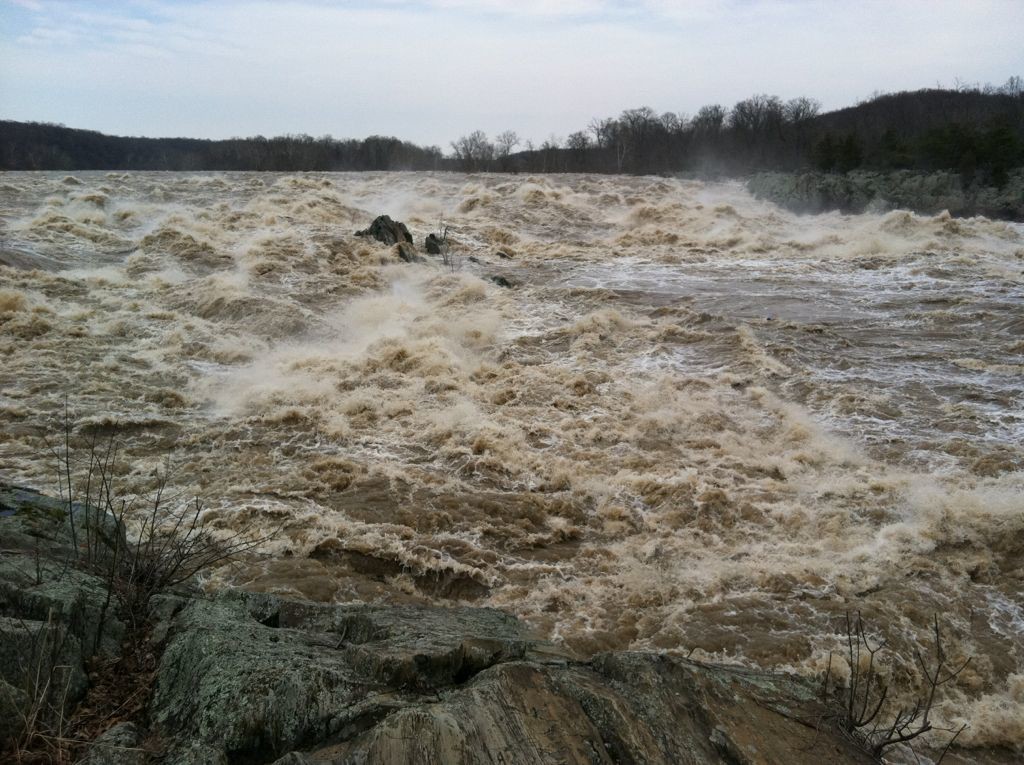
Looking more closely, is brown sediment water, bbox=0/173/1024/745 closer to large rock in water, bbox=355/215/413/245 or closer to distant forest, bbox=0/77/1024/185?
large rock in water, bbox=355/215/413/245

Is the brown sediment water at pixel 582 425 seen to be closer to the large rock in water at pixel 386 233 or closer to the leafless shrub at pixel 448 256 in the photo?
the leafless shrub at pixel 448 256

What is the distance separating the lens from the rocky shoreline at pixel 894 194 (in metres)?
23.1

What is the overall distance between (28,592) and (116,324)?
9470mm

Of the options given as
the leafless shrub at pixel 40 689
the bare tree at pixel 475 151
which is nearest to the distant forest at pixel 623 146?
the bare tree at pixel 475 151

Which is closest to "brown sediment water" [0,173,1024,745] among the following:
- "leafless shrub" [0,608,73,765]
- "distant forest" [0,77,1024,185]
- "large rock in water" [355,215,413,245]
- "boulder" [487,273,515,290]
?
"boulder" [487,273,515,290]

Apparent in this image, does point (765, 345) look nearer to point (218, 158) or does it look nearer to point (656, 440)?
point (656, 440)

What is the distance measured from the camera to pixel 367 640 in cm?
282

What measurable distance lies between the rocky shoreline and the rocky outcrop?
2586 centimetres

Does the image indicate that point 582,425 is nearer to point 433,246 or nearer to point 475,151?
point 433,246

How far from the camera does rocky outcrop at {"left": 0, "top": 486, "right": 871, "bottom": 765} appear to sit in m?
2.02

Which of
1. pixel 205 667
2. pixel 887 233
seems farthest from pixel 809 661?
pixel 887 233

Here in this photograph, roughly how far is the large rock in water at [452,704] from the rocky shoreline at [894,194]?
25821 millimetres

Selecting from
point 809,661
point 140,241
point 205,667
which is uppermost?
point 140,241

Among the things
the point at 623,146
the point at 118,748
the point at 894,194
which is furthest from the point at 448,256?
the point at 623,146
